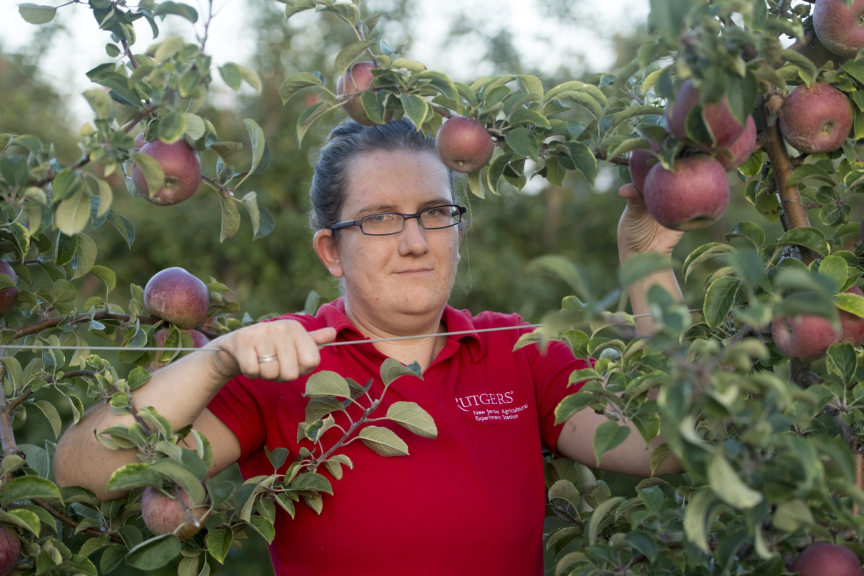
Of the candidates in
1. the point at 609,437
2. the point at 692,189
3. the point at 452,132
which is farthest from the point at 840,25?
the point at 609,437

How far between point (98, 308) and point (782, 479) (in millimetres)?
1410

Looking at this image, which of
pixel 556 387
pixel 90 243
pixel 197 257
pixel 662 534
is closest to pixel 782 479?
pixel 662 534

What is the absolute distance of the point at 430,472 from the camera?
1449mm

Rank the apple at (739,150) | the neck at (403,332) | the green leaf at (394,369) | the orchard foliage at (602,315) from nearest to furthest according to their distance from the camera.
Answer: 1. the orchard foliage at (602,315)
2. the apple at (739,150)
3. the green leaf at (394,369)
4. the neck at (403,332)

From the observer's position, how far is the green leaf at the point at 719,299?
1.12 metres

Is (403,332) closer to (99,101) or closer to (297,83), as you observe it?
(297,83)

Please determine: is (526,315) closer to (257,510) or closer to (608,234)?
(608,234)

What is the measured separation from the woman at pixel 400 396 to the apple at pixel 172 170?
26 cm

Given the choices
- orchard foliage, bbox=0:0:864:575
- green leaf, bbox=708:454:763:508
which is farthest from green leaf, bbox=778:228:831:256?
green leaf, bbox=708:454:763:508

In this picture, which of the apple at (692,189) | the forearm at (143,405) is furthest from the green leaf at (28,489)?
the apple at (692,189)

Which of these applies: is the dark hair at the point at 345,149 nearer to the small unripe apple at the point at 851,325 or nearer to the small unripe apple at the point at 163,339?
the small unripe apple at the point at 163,339

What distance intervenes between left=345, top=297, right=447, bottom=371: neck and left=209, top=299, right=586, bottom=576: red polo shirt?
6 centimetres

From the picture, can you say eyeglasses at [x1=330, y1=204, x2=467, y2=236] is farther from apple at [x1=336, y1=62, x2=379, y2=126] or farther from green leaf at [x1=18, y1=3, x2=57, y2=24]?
green leaf at [x1=18, y1=3, x2=57, y2=24]

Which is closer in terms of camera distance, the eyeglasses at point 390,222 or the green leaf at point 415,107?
the green leaf at point 415,107
